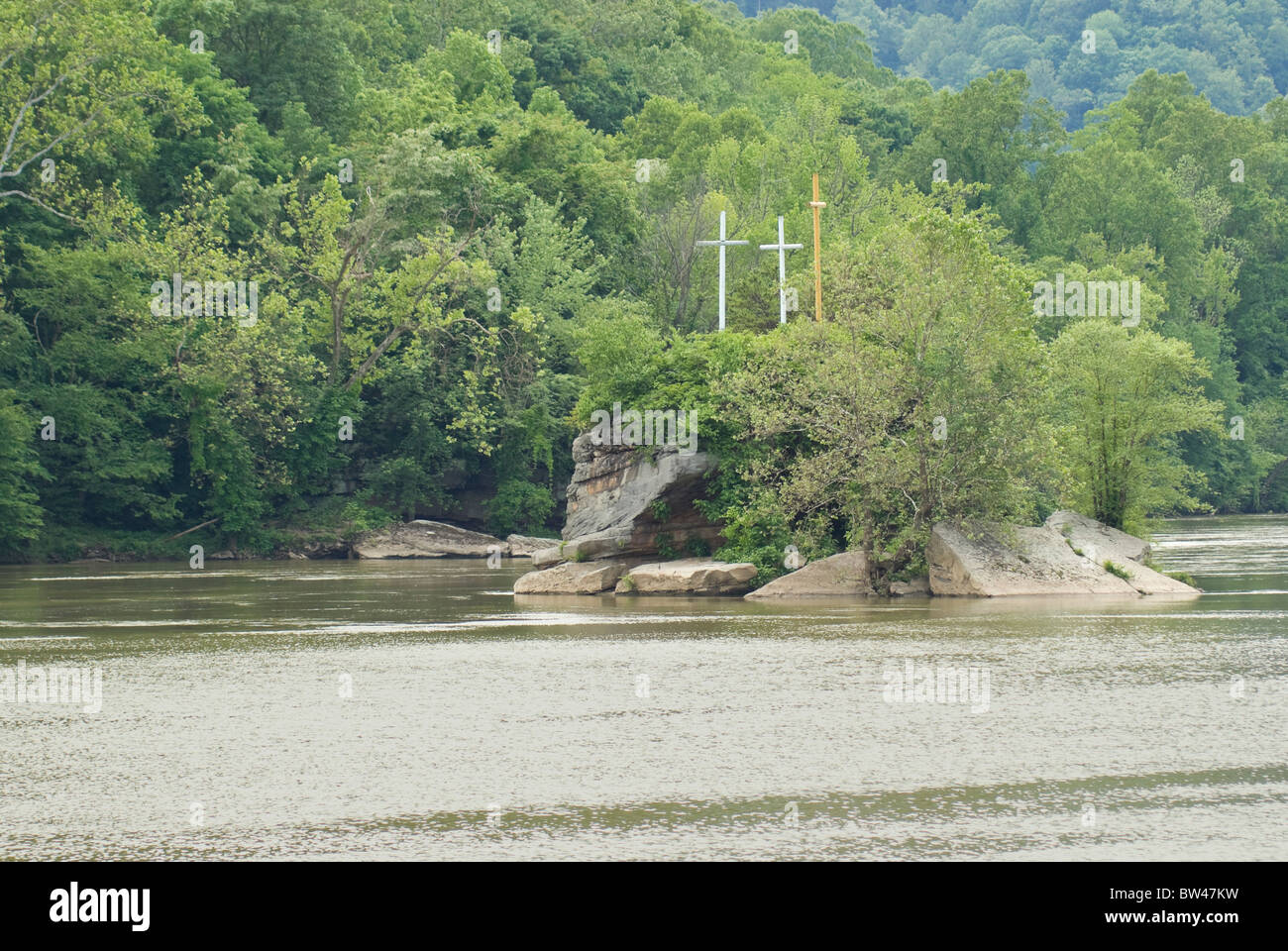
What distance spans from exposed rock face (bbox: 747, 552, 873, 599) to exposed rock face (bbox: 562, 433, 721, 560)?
398cm

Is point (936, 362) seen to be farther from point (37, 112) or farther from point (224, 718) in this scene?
point (37, 112)

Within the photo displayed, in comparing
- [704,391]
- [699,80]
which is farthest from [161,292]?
[699,80]

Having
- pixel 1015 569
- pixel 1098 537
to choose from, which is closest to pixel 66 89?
pixel 1098 537

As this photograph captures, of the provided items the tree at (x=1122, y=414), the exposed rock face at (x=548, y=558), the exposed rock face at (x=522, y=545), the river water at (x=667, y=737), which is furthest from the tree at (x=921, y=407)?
the exposed rock face at (x=522, y=545)

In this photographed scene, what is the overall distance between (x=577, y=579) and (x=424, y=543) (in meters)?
24.4

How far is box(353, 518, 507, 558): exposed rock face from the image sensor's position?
61.2 meters

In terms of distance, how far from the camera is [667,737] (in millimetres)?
16141

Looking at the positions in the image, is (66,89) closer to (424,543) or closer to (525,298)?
(525,298)

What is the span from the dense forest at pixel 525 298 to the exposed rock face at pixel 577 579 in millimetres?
2901

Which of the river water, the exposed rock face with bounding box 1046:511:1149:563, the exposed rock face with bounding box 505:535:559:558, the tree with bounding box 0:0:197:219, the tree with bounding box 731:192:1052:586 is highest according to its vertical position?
the tree with bounding box 0:0:197:219

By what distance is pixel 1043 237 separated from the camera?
10000cm

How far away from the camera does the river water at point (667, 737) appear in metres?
11.9

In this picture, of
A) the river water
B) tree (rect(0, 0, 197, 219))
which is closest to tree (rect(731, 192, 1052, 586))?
the river water

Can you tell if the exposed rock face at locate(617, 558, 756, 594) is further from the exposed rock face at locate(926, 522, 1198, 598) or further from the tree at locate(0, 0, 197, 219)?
the tree at locate(0, 0, 197, 219)
